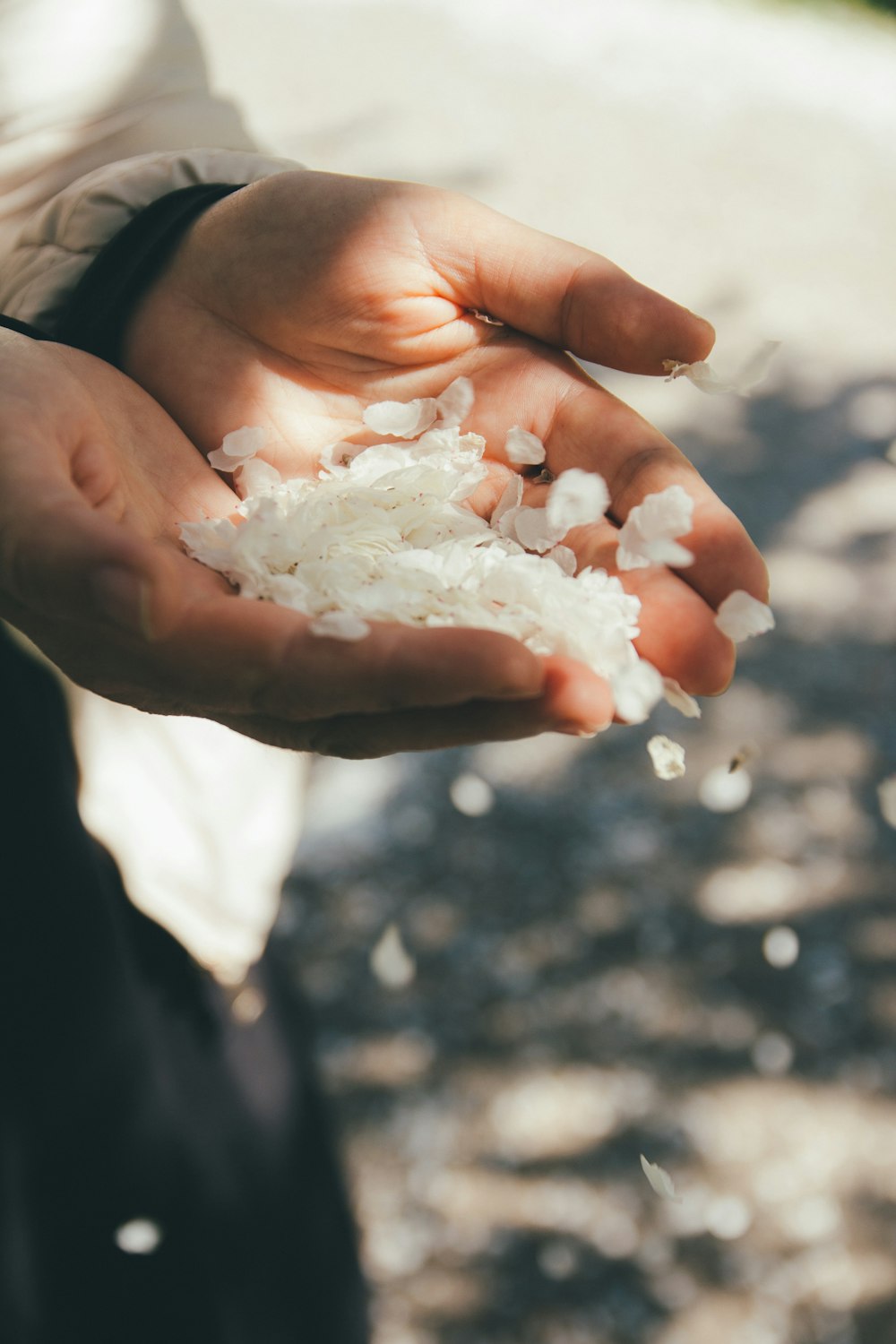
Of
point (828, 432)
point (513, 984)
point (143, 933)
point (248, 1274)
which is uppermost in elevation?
A: point (828, 432)

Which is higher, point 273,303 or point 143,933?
point 273,303

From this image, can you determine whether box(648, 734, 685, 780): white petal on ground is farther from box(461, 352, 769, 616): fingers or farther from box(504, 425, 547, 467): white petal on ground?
box(504, 425, 547, 467): white petal on ground

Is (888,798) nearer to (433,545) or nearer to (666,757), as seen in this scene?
(666,757)

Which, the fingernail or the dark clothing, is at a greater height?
the fingernail

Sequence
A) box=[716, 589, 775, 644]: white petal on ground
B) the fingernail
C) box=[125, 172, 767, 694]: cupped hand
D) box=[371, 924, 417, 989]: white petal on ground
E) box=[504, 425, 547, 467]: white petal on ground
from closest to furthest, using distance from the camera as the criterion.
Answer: the fingernail → box=[716, 589, 775, 644]: white petal on ground → box=[125, 172, 767, 694]: cupped hand → box=[504, 425, 547, 467]: white petal on ground → box=[371, 924, 417, 989]: white petal on ground

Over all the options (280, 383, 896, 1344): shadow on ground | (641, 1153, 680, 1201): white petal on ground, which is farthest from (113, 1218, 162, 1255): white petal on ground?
(641, 1153, 680, 1201): white petal on ground

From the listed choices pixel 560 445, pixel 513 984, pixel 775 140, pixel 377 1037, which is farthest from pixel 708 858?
pixel 775 140

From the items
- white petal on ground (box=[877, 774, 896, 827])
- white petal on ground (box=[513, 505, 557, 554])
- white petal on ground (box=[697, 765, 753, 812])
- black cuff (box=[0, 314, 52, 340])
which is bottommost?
white petal on ground (box=[877, 774, 896, 827])

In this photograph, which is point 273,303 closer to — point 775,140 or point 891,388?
point 891,388
